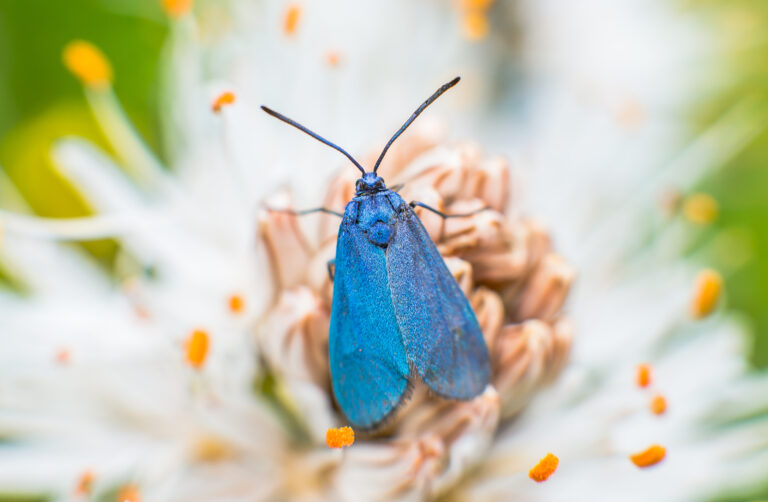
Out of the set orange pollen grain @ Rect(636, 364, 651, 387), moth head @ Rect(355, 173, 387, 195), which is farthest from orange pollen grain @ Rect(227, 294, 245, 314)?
orange pollen grain @ Rect(636, 364, 651, 387)

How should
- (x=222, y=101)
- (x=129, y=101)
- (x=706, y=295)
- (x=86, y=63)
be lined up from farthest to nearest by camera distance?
(x=129, y=101) < (x=86, y=63) < (x=706, y=295) < (x=222, y=101)

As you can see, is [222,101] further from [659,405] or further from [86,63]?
[659,405]

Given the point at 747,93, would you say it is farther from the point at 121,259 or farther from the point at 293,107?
the point at 121,259

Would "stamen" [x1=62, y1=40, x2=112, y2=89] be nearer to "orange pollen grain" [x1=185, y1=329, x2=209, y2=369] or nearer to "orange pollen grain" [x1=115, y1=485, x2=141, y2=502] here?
"orange pollen grain" [x1=185, y1=329, x2=209, y2=369]

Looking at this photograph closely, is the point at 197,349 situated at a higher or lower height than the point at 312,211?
lower

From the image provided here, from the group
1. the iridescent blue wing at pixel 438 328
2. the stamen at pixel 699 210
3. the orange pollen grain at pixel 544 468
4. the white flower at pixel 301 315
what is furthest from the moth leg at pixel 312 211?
the stamen at pixel 699 210

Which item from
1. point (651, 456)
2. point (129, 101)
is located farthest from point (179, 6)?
point (651, 456)
